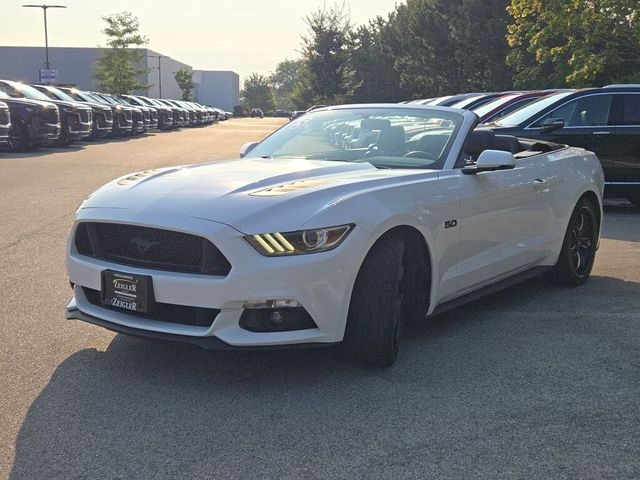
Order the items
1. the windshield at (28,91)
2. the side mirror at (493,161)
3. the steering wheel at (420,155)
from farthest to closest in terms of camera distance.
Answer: the windshield at (28,91)
the steering wheel at (420,155)
the side mirror at (493,161)

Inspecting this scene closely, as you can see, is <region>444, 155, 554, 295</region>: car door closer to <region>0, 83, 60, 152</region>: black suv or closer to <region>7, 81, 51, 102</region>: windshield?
<region>0, 83, 60, 152</region>: black suv

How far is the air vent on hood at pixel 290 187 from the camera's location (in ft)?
12.5

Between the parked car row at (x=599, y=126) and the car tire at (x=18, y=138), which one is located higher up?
the parked car row at (x=599, y=126)

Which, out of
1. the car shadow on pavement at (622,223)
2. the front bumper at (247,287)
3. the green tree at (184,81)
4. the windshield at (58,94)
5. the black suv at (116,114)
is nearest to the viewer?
the front bumper at (247,287)

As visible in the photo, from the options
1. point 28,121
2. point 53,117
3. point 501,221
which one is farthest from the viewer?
point 53,117

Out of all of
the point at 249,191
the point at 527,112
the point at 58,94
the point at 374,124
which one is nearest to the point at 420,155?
the point at 374,124

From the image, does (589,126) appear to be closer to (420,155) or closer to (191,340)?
(420,155)

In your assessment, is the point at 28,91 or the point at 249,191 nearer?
the point at 249,191

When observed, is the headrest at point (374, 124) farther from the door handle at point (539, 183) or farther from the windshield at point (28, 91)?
the windshield at point (28, 91)

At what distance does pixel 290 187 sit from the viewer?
12.9 feet

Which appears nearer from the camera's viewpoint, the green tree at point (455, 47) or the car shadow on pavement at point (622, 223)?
the car shadow on pavement at point (622, 223)

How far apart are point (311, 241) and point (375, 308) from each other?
512mm

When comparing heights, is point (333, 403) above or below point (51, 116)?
below

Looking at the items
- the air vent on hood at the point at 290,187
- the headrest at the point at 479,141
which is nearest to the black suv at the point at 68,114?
the headrest at the point at 479,141
